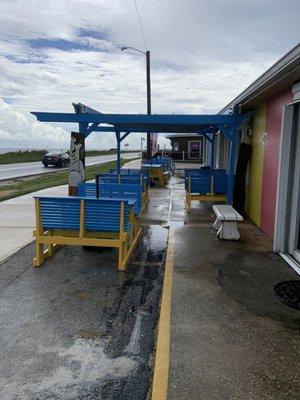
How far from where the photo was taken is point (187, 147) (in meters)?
35.7

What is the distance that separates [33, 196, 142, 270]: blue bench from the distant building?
2897cm

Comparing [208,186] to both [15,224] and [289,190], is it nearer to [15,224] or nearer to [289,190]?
[289,190]

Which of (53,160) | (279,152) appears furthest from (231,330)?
(53,160)

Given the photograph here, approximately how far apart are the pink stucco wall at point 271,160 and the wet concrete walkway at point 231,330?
55.6 inches

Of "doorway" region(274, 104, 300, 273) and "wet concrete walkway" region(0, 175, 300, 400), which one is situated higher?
"doorway" region(274, 104, 300, 273)

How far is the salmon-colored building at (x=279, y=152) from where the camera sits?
5444mm

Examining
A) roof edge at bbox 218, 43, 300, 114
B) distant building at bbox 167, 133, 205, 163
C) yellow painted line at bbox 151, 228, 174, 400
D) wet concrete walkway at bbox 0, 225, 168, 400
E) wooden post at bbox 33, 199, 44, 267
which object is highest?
roof edge at bbox 218, 43, 300, 114

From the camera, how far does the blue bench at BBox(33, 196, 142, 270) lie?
17.2 ft

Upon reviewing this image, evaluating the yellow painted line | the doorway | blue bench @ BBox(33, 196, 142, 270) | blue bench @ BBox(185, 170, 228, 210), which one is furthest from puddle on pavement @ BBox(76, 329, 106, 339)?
blue bench @ BBox(185, 170, 228, 210)

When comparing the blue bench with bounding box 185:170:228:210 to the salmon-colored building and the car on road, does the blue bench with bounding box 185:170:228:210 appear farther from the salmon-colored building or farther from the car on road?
the car on road

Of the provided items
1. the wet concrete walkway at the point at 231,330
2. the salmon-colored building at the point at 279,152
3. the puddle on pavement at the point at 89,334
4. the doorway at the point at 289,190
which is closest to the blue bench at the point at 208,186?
the salmon-colored building at the point at 279,152

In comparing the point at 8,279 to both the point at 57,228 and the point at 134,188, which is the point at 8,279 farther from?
the point at 134,188

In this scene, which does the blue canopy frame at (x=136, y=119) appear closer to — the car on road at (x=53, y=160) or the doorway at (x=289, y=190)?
the doorway at (x=289, y=190)

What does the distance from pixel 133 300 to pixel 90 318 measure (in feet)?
2.05
